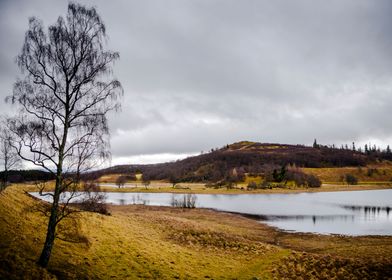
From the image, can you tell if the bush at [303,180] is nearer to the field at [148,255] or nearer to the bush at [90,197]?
the field at [148,255]

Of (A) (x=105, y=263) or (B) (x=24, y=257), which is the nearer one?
(B) (x=24, y=257)

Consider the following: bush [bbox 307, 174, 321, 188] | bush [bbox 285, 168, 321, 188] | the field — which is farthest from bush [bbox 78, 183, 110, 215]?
bush [bbox 307, 174, 321, 188]

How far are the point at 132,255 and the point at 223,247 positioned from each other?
9283 mm

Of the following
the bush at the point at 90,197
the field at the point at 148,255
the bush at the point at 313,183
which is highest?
the bush at the point at 90,197

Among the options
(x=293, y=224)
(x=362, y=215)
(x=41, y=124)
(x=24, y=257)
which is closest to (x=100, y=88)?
(x=41, y=124)

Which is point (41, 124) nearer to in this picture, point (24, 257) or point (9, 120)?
point (9, 120)

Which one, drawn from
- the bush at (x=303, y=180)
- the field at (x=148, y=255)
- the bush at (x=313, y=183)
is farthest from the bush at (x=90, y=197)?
the bush at (x=313, y=183)

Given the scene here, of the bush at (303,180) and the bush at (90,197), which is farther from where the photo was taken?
the bush at (303,180)

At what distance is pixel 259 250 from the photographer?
26891 mm

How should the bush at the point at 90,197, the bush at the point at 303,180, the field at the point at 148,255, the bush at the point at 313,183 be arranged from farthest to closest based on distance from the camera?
the bush at the point at 313,183 → the bush at the point at 303,180 → the bush at the point at 90,197 → the field at the point at 148,255

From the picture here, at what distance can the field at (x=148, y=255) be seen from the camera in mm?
16123

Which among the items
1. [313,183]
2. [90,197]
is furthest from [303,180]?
[90,197]

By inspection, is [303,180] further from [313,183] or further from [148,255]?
[148,255]

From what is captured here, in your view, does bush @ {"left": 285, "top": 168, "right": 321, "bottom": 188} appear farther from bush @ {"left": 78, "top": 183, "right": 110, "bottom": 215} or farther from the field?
bush @ {"left": 78, "top": 183, "right": 110, "bottom": 215}
